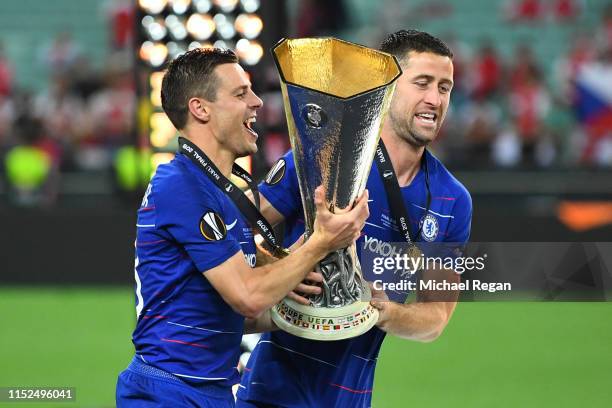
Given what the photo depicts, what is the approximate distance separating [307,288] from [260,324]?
0.37m

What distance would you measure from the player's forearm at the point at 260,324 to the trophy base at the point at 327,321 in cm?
17

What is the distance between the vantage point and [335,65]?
150 inches

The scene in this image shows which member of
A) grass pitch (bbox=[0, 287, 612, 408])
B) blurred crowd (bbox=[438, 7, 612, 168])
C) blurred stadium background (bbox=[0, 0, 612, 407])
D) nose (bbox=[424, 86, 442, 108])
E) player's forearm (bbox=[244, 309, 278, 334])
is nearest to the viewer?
player's forearm (bbox=[244, 309, 278, 334])

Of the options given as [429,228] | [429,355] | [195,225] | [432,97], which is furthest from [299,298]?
[429,355]

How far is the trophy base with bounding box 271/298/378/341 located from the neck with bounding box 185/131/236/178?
1.76 feet

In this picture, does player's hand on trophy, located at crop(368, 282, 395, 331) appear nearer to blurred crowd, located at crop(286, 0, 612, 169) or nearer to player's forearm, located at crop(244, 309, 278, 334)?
player's forearm, located at crop(244, 309, 278, 334)

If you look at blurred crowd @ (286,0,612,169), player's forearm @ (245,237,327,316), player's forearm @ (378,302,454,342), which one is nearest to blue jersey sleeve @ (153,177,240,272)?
player's forearm @ (245,237,327,316)

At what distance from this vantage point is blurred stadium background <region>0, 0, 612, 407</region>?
6.90m

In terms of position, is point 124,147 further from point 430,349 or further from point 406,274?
point 406,274

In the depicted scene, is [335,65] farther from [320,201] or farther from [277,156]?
[277,156]

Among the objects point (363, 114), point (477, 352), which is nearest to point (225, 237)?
point (363, 114)

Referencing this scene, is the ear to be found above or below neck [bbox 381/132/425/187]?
above

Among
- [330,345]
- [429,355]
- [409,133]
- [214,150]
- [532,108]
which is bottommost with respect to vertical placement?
[429,355]

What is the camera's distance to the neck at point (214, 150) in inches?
155
